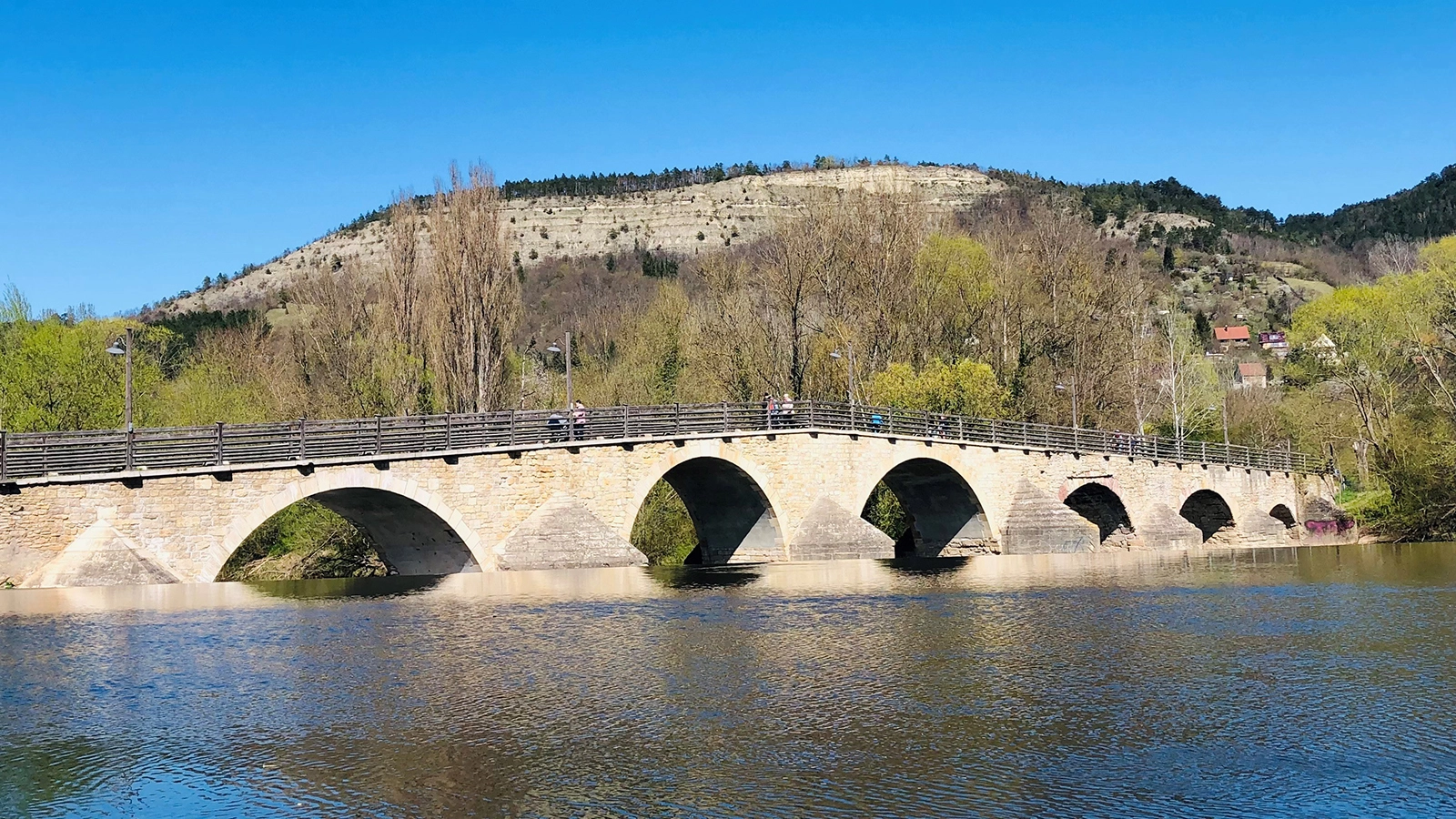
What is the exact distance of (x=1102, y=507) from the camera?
52.1 metres

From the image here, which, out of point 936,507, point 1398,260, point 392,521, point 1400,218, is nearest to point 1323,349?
point 1398,260

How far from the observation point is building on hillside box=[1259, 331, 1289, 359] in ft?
426

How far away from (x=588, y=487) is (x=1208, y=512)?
3391cm

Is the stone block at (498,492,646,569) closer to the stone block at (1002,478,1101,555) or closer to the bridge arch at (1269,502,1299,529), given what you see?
the stone block at (1002,478,1101,555)

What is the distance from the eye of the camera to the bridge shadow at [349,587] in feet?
96.2

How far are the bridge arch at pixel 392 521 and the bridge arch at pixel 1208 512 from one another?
1322 inches

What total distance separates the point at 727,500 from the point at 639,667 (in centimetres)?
2458

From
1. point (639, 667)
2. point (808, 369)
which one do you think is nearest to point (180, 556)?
point (639, 667)

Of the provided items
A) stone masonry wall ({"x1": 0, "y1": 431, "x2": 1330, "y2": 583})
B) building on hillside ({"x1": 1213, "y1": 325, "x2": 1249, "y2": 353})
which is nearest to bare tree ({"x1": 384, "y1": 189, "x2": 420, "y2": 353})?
stone masonry wall ({"x1": 0, "y1": 431, "x2": 1330, "y2": 583})

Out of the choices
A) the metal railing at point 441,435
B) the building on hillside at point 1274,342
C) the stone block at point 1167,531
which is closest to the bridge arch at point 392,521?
the metal railing at point 441,435

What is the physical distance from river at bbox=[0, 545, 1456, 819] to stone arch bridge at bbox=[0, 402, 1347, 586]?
1.98m

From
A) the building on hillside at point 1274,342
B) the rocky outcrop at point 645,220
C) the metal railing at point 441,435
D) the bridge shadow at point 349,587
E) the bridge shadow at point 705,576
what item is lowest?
the bridge shadow at point 705,576

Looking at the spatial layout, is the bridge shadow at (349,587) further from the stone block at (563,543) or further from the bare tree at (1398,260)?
the bare tree at (1398,260)

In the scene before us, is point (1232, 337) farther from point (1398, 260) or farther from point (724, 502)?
point (724, 502)
